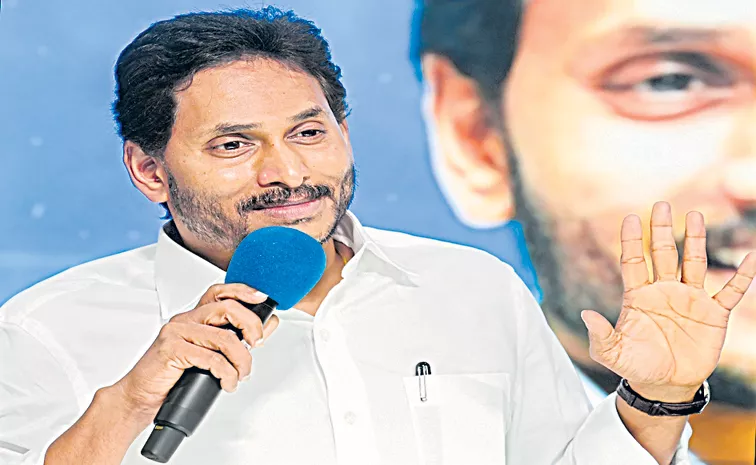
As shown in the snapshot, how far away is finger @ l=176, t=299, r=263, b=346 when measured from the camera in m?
1.29

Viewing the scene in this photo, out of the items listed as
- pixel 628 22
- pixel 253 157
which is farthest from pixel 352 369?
pixel 628 22

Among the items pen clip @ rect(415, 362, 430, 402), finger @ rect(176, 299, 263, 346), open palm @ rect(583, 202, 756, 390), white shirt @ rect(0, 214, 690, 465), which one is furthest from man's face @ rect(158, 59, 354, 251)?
open palm @ rect(583, 202, 756, 390)

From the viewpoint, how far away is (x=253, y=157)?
1.84 metres

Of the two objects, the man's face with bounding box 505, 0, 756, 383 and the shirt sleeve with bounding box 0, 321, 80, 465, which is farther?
the man's face with bounding box 505, 0, 756, 383

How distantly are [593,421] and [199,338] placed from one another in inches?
31.9

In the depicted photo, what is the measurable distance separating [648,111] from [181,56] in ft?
5.20

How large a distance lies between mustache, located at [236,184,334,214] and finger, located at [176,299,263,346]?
0.48 m

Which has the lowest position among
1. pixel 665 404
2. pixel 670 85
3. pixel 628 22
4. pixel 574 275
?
pixel 665 404

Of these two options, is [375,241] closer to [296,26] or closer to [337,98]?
[337,98]

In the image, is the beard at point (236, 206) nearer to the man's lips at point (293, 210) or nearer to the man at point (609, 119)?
the man's lips at point (293, 210)

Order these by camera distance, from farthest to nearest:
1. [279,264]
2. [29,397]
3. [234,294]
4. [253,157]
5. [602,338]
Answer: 1. [253,157]
2. [29,397]
3. [602,338]
4. [279,264]
5. [234,294]

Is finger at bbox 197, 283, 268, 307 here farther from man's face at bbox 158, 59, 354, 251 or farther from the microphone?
man's face at bbox 158, 59, 354, 251

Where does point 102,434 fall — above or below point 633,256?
below

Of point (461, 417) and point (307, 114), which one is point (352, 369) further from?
point (307, 114)
